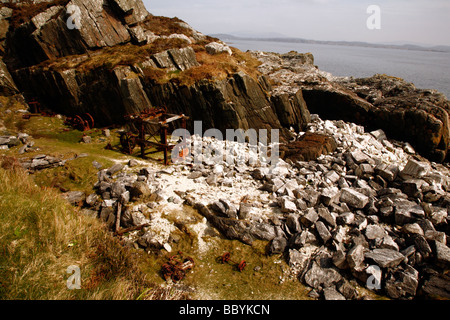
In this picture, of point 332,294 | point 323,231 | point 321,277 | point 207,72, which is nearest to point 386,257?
point 323,231

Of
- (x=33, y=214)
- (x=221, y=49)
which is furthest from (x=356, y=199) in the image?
(x=221, y=49)

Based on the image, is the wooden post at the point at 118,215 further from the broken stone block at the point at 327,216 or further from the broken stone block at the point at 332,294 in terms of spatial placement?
the broken stone block at the point at 327,216

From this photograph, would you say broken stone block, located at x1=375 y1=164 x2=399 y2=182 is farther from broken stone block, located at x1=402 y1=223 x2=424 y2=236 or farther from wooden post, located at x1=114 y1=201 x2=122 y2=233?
wooden post, located at x1=114 y1=201 x2=122 y2=233

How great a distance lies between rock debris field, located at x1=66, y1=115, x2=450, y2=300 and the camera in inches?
327

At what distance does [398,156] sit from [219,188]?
16331 millimetres

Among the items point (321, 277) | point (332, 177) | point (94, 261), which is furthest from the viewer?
point (332, 177)

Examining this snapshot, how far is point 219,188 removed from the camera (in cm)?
1292

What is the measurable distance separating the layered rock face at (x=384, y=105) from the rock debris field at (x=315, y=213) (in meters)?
8.75

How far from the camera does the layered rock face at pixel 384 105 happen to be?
2075 cm

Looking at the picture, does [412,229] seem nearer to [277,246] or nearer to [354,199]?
[354,199]

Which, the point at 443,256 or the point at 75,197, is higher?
the point at 75,197

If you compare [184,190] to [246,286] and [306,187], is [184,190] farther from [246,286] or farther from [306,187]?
[306,187]

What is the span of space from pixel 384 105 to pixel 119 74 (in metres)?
23.9

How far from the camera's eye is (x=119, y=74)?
19094 mm
